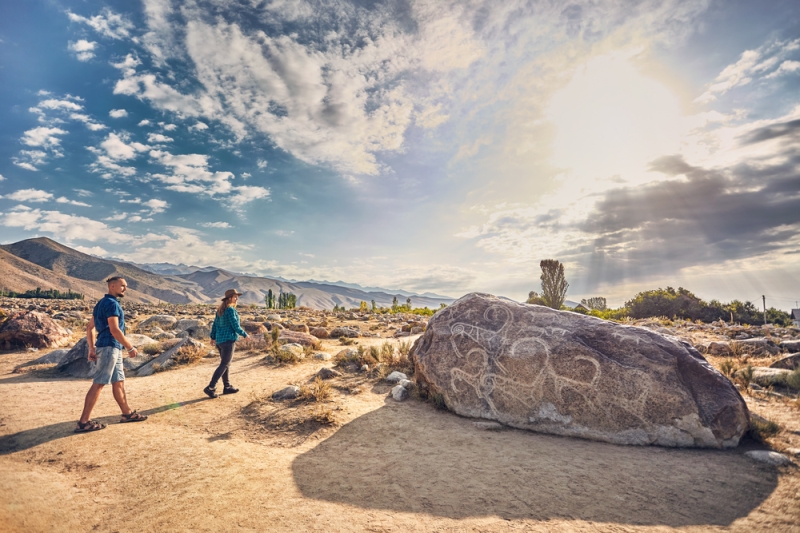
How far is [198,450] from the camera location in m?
5.52

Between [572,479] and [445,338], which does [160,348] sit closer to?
[445,338]

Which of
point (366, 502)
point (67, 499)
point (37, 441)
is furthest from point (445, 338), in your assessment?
point (37, 441)

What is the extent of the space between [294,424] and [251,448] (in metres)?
0.98

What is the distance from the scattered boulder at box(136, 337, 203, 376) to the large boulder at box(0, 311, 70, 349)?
19.9 ft

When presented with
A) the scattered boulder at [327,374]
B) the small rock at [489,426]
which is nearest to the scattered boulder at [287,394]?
the scattered boulder at [327,374]

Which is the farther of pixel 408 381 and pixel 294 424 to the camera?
pixel 408 381

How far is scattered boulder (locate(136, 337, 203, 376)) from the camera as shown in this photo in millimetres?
10561

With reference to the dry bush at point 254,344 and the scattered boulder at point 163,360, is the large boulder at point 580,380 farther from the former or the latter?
the scattered boulder at point 163,360

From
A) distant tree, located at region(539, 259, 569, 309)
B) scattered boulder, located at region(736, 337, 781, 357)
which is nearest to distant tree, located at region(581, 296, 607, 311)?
distant tree, located at region(539, 259, 569, 309)

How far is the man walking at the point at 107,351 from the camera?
6242mm

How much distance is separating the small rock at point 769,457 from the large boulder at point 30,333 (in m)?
20.2

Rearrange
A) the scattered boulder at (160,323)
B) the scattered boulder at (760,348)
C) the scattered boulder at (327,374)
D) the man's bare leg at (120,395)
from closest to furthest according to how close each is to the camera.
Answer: the man's bare leg at (120,395) → the scattered boulder at (327,374) → the scattered boulder at (760,348) → the scattered boulder at (160,323)

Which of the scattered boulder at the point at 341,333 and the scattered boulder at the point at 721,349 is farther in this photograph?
the scattered boulder at the point at 341,333

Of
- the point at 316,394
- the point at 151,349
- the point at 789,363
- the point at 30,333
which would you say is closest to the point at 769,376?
the point at 789,363
